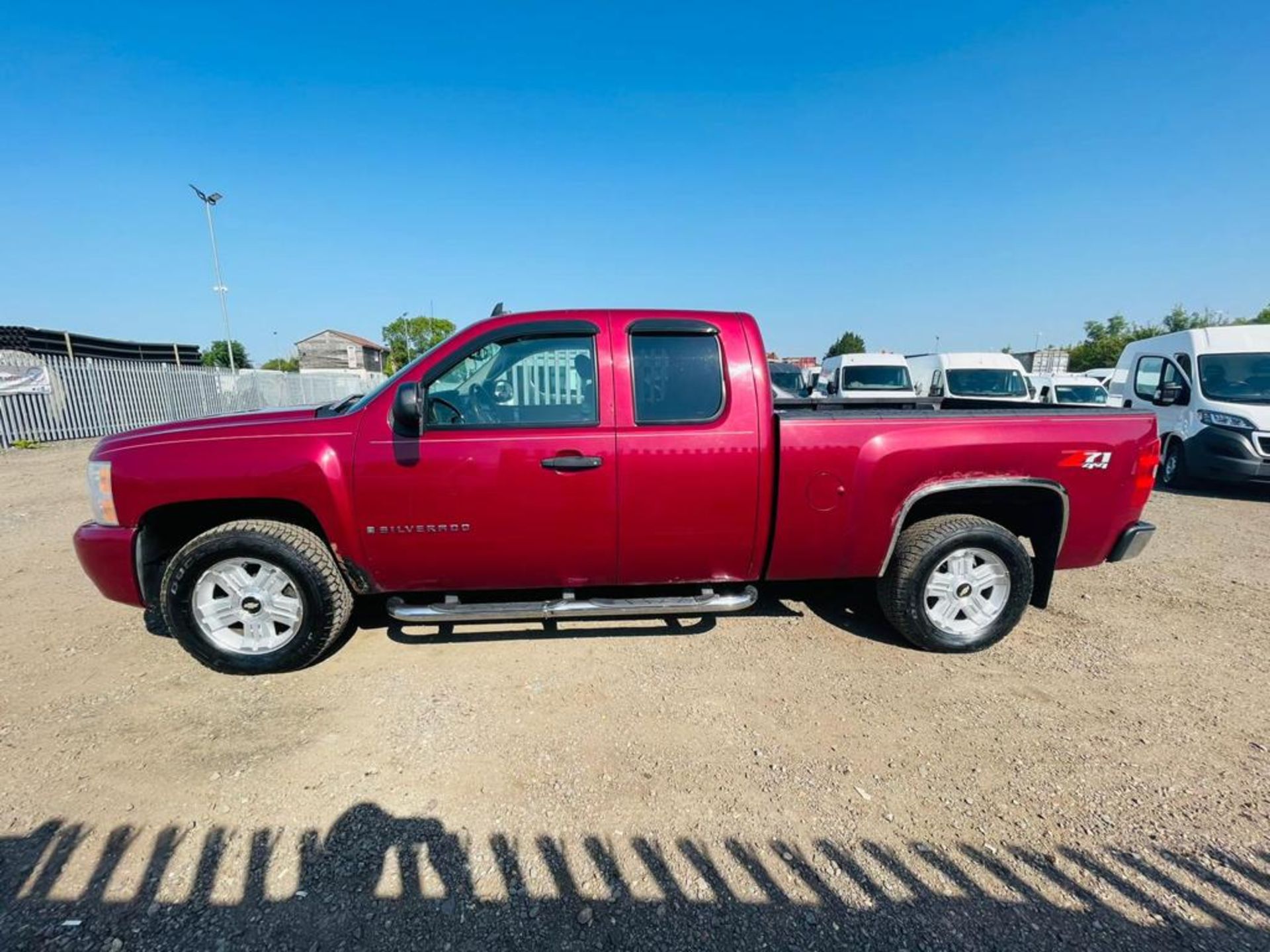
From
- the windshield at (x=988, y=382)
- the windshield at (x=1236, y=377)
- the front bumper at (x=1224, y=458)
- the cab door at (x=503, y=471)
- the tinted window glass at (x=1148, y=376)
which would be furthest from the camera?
the windshield at (x=988, y=382)

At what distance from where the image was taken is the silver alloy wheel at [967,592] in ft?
10.9

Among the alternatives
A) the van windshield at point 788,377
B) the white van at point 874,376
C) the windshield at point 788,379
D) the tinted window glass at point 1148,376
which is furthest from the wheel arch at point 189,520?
the windshield at point 788,379

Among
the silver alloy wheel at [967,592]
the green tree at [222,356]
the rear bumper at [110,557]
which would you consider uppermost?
the green tree at [222,356]

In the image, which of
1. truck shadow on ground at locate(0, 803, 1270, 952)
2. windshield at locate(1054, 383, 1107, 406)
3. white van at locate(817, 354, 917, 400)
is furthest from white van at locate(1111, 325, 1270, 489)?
truck shadow on ground at locate(0, 803, 1270, 952)

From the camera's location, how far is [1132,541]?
3330 mm

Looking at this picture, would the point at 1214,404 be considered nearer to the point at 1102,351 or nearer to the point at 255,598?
the point at 255,598

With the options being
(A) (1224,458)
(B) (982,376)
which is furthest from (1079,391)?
(A) (1224,458)

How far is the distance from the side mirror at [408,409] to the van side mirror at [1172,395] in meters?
10.2

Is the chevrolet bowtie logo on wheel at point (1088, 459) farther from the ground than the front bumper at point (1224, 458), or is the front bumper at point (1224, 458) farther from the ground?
the chevrolet bowtie logo on wheel at point (1088, 459)

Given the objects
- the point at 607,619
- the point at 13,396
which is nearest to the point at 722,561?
the point at 607,619

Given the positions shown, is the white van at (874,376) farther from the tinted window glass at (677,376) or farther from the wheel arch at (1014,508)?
the tinted window glass at (677,376)

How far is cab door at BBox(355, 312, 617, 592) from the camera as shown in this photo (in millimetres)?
2895

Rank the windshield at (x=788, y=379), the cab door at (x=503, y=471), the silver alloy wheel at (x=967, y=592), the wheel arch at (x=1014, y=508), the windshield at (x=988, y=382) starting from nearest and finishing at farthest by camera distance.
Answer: the cab door at (x=503, y=471), the wheel arch at (x=1014, y=508), the silver alloy wheel at (x=967, y=592), the windshield at (x=988, y=382), the windshield at (x=788, y=379)

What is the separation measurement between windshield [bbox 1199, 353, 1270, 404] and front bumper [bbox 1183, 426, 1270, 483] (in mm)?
590
